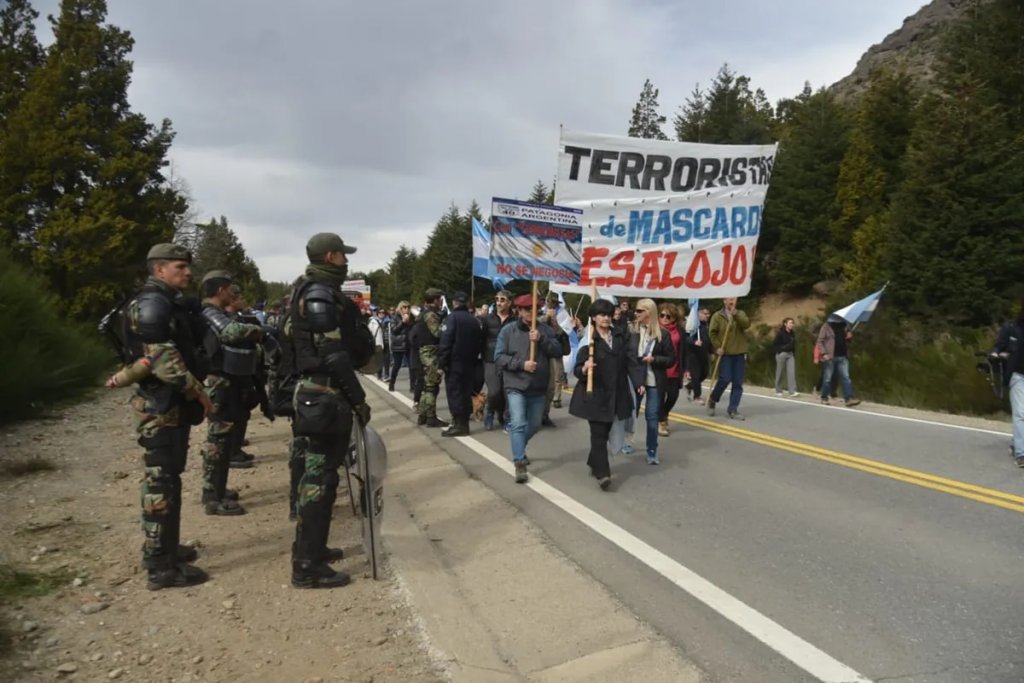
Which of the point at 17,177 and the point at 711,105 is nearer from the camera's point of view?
the point at 17,177

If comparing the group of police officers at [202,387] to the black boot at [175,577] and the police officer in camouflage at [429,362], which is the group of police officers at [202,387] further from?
the police officer in camouflage at [429,362]

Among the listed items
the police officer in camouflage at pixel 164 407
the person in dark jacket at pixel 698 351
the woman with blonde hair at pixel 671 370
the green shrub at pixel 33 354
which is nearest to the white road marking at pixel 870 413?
the person in dark jacket at pixel 698 351

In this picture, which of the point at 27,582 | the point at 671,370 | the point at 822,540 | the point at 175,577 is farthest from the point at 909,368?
the point at 27,582

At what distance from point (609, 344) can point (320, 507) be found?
3.52 meters

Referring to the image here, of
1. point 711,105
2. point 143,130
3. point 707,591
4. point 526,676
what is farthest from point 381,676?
point 711,105

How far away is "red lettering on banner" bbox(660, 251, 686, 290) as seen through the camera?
27.6 feet

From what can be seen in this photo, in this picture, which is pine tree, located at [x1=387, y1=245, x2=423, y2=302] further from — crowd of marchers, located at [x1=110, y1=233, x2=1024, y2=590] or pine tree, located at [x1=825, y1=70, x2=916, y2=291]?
crowd of marchers, located at [x1=110, y1=233, x2=1024, y2=590]

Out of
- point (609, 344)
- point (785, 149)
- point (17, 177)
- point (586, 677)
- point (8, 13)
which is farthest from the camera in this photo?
point (785, 149)

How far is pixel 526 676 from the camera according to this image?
340 centimetres

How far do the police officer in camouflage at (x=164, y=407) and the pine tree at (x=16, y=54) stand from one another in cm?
2264

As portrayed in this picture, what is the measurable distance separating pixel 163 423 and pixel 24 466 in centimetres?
407

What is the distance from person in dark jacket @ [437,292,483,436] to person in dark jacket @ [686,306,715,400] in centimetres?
478

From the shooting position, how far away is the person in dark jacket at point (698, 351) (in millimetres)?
13445

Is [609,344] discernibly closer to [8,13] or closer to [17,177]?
[17,177]
